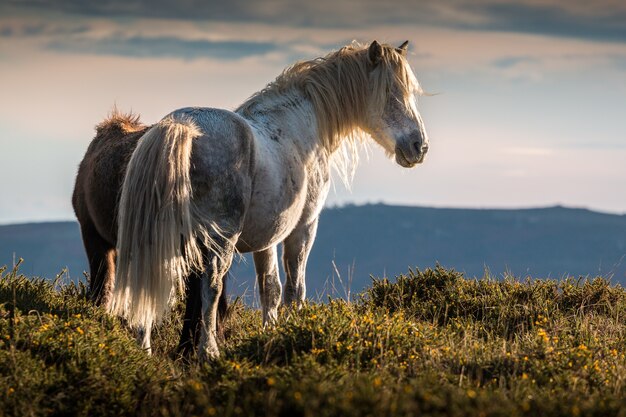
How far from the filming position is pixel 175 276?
251 inches

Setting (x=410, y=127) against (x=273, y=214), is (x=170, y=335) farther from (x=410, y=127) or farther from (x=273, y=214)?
(x=410, y=127)

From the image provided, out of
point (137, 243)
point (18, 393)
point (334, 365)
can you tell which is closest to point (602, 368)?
point (334, 365)

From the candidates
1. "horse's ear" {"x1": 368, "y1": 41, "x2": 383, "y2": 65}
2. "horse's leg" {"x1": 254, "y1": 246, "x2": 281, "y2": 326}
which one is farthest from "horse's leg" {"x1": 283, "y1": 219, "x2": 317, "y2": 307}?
"horse's ear" {"x1": 368, "y1": 41, "x2": 383, "y2": 65}

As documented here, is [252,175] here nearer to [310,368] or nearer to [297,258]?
[297,258]

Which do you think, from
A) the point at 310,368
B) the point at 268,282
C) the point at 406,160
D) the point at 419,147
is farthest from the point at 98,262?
the point at 310,368

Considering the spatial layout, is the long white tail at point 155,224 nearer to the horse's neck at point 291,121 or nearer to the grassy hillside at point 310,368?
the grassy hillside at point 310,368

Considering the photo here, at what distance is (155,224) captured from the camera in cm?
628

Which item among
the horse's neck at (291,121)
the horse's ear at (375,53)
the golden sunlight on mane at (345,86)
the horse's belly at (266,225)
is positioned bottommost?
the horse's belly at (266,225)

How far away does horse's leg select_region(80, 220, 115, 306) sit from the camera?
7.84 metres

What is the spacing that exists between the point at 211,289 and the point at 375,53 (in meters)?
2.65

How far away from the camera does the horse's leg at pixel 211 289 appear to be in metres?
6.59

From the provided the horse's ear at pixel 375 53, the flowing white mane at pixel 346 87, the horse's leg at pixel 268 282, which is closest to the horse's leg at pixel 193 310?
the horse's leg at pixel 268 282

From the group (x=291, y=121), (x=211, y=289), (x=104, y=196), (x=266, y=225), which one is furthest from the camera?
(x=291, y=121)

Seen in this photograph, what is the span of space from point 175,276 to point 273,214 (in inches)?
40.3
